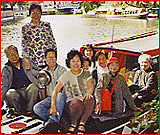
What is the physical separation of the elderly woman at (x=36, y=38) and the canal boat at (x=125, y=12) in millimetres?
746

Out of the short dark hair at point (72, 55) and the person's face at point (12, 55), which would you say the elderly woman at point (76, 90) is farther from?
the person's face at point (12, 55)

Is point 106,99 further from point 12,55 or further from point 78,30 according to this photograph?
point 12,55

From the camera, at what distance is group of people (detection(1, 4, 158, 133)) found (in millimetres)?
2439

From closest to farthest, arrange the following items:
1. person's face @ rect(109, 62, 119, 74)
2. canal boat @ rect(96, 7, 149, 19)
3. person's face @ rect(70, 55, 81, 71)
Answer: person's face @ rect(70, 55, 81, 71)
person's face @ rect(109, 62, 119, 74)
canal boat @ rect(96, 7, 149, 19)

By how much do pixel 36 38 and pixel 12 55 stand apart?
0.31m

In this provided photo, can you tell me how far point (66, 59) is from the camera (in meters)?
2.46

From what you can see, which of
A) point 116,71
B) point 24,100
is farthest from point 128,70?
point 24,100

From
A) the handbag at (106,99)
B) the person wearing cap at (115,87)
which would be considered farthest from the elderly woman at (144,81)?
the handbag at (106,99)

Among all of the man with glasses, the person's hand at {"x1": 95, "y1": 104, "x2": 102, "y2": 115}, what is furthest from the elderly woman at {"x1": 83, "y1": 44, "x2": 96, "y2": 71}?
the person's hand at {"x1": 95, "y1": 104, "x2": 102, "y2": 115}

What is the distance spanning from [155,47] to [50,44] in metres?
1.25

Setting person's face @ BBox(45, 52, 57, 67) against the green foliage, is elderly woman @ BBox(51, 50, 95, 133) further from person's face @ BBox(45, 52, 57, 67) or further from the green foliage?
the green foliage

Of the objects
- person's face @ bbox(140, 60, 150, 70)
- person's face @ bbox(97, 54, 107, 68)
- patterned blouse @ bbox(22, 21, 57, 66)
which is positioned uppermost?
patterned blouse @ bbox(22, 21, 57, 66)

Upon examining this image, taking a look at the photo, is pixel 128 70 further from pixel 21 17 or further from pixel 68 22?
pixel 21 17

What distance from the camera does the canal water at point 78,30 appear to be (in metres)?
2.62
